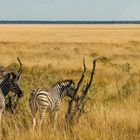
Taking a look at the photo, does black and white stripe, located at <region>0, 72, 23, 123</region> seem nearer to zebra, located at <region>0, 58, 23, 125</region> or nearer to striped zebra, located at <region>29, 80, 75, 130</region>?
zebra, located at <region>0, 58, 23, 125</region>

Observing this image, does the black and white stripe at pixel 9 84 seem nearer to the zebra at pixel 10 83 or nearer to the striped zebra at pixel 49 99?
the zebra at pixel 10 83

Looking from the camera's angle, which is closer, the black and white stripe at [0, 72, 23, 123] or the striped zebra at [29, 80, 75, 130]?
the striped zebra at [29, 80, 75, 130]

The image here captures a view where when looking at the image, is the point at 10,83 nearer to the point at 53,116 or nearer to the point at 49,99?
the point at 49,99

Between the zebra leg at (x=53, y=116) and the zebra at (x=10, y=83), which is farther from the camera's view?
the zebra leg at (x=53, y=116)

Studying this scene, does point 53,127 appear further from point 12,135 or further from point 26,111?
point 26,111

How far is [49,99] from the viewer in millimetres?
7797

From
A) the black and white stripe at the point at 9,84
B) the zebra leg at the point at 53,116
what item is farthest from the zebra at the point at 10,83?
the zebra leg at the point at 53,116

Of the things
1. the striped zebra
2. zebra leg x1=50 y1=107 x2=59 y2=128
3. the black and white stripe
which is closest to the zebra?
the black and white stripe

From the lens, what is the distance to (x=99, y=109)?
32.7 ft

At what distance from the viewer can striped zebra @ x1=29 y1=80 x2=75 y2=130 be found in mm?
7766

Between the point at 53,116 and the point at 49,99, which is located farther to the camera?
the point at 53,116

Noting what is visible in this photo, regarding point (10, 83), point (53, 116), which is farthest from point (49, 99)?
point (10, 83)

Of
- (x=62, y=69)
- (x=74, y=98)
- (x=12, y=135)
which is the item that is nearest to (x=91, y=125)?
(x=74, y=98)

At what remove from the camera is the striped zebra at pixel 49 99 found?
7.77 meters
